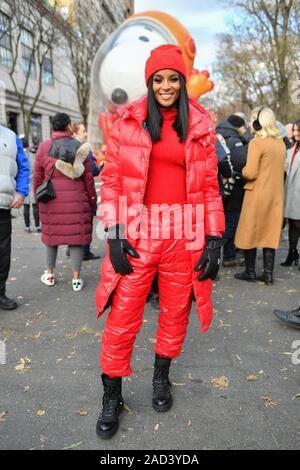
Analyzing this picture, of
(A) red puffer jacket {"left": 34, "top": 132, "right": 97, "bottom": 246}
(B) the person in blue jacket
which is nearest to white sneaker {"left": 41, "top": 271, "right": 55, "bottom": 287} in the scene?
(A) red puffer jacket {"left": 34, "top": 132, "right": 97, "bottom": 246}

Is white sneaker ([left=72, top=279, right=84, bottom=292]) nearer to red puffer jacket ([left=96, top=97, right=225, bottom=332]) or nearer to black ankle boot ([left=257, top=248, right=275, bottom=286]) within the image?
black ankle boot ([left=257, top=248, right=275, bottom=286])

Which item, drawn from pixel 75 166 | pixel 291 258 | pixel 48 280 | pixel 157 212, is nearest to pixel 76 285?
pixel 48 280

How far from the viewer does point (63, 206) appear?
4656 millimetres

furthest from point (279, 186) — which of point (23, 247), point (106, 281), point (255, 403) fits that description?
point (23, 247)

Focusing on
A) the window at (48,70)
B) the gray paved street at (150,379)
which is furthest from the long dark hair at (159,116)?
the window at (48,70)

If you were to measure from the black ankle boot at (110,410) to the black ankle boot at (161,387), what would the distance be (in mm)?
274

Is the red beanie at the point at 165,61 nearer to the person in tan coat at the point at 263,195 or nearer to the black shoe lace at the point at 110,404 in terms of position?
the black shoe lace at the point at 110,404

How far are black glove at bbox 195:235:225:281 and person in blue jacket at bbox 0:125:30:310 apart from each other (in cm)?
237

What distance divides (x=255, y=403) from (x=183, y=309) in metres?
0.86

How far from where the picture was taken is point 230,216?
554 centimetres

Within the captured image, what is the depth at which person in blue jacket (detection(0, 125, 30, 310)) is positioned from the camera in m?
3.95

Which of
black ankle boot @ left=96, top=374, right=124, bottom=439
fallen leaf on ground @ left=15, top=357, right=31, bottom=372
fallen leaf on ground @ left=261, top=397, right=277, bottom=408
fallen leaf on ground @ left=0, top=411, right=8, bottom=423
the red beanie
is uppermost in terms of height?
the red beanie

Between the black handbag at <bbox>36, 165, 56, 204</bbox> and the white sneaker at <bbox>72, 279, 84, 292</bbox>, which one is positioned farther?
the white sneaker at <bbox>72, 279, 84, 292</bbox>

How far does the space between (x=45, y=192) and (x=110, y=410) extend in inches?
109
